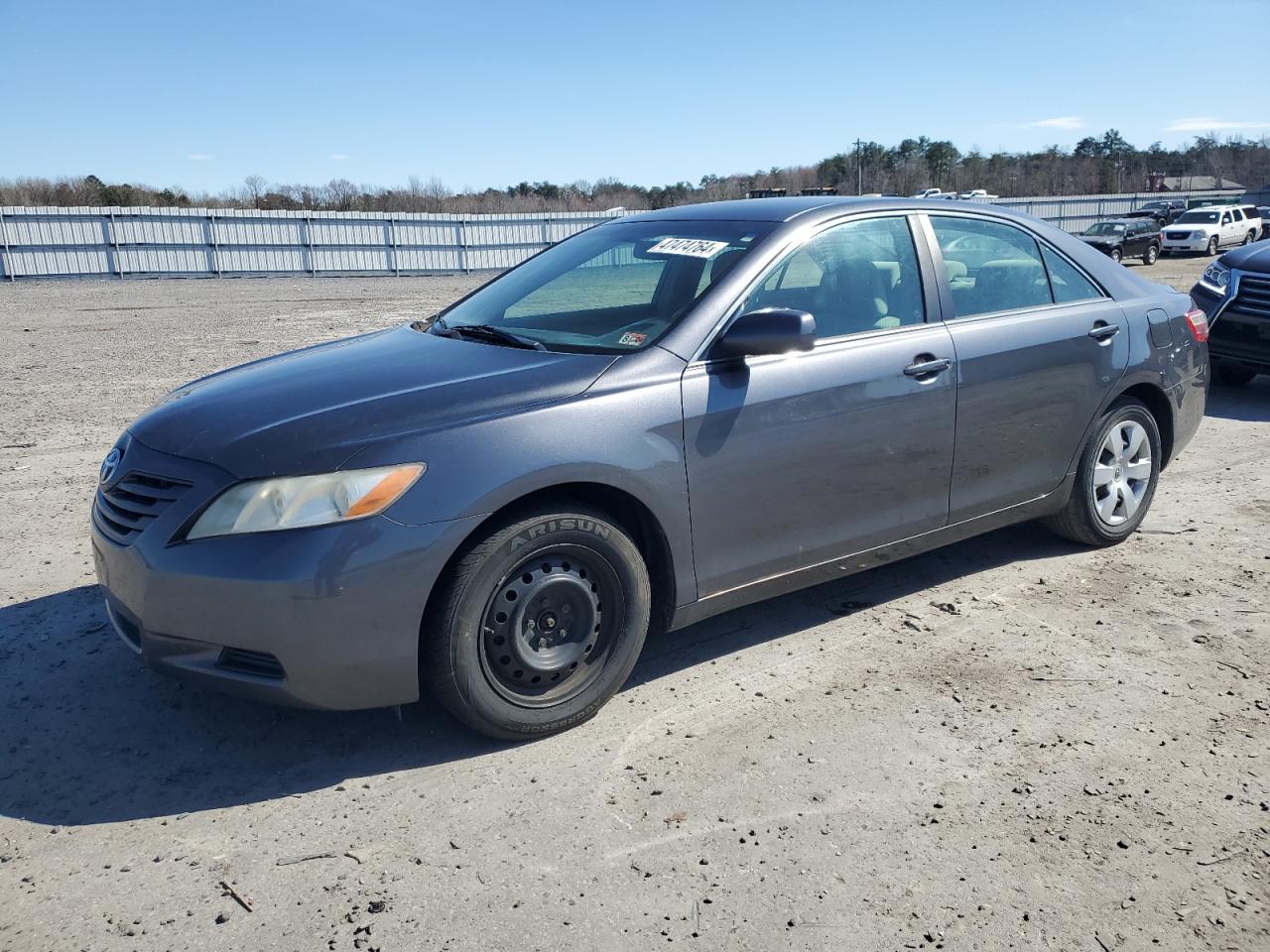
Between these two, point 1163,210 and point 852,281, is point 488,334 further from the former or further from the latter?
point 1163,210

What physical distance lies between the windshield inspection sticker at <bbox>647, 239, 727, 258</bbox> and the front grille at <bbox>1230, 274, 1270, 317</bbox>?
6.73 m

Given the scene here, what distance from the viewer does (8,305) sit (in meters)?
20.5

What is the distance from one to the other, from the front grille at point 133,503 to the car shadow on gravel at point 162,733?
0.69 meters

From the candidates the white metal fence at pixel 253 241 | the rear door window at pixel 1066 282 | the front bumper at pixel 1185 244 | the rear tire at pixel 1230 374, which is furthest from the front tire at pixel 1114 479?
the front bumper at pixel 1185 244

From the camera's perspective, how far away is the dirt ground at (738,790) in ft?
8.41

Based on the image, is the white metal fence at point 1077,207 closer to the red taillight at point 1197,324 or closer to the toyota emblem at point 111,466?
the red taillight at point 1197,324

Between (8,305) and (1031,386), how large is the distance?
21.4 m

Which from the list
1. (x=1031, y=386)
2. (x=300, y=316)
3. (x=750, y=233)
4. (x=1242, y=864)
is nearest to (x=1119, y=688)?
(x=1242, y=864)

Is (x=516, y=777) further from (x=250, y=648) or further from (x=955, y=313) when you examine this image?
(x=955, y=313)

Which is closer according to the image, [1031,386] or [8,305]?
[1031,386]

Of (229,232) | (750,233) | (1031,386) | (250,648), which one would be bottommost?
(250,648)

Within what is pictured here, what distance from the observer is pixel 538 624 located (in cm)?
335

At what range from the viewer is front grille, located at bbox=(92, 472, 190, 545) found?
3.17 m

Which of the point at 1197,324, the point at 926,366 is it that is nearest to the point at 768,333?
the point at 926,366
